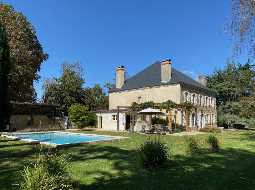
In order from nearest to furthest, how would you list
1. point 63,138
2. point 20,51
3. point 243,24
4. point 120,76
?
point 243,24 < point 63,138 < point 20,51 < point 120,76

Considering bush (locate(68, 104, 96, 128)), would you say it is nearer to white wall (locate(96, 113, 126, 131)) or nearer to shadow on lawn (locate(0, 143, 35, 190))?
white wall (locate(96, 113, 126, 131))

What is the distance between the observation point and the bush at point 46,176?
5.77 metres

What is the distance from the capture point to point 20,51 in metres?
38.4

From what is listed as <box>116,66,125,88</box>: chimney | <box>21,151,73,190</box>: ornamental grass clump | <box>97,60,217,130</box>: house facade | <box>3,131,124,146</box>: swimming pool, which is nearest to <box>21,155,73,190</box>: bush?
<box>21,151,73,190</box>: ornamental grass clump

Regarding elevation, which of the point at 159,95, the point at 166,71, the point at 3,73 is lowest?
the point at 159,95

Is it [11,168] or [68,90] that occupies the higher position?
[68,90]

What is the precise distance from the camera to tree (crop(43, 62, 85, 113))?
46.8 metres

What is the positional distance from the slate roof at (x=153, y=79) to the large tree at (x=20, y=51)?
11758 millimetres

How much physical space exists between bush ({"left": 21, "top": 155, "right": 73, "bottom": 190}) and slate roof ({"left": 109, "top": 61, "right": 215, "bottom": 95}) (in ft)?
103

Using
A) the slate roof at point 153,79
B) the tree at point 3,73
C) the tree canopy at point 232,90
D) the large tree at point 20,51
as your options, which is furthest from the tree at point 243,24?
the tree canopy at point 232,90

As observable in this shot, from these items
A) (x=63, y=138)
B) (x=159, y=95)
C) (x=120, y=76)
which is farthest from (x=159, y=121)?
(x=63, y=138)

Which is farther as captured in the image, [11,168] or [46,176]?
[11,168]

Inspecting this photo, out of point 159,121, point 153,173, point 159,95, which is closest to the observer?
point 153,173

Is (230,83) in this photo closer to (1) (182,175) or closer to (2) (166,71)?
(2) (166,71)
